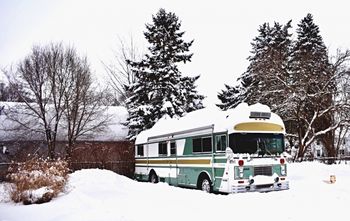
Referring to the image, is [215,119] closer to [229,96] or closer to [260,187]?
[260,187]

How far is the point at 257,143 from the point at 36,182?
7.27m

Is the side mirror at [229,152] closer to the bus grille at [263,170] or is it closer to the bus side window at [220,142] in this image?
the bus side window at [220,142]

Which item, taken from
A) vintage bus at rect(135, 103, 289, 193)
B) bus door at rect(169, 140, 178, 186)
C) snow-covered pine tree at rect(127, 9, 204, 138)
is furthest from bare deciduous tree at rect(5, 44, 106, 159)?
vintage bus at rect(135, 103, 289, 193)

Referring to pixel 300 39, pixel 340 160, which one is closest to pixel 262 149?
pixel 340 160

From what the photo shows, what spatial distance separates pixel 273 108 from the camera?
26750 millimetres

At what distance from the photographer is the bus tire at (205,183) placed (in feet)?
45.4

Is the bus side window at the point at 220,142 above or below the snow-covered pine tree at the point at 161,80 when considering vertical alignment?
below

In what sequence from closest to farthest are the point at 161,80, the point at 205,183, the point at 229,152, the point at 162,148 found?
the point at 229,152
the point at 205,183
the point at 162,148
the point at 161,80

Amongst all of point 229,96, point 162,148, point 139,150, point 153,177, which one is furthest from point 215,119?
point 229,96

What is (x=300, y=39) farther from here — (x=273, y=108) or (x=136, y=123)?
(x=136, y=123)

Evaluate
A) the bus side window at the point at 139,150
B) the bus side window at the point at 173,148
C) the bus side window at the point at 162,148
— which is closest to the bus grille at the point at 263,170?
the bus side window at the point at 173,148

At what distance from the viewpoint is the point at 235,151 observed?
12570 millimetres

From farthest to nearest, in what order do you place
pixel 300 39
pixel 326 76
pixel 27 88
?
pixel 300 39 < pixel 27 88 < pixel 326 76

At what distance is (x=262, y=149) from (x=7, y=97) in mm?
30321
